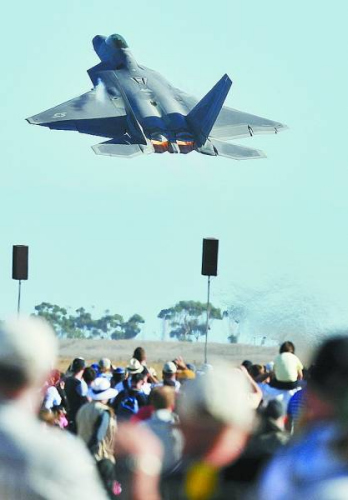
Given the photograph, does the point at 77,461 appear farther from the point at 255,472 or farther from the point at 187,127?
the point at 187,127

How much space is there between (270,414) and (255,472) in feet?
6.32

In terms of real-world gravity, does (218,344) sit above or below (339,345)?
below

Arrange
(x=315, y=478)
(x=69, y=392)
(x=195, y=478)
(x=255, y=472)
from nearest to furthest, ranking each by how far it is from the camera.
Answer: (x=315, y=478)
(x=195, y=478)
(x=255, y=472)
(x=69, y=392)

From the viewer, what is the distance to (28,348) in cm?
396

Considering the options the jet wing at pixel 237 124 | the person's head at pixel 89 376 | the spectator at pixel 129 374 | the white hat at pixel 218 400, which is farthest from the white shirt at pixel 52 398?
the jet wing at pixel 237 124

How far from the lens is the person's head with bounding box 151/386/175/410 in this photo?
6.73 metres

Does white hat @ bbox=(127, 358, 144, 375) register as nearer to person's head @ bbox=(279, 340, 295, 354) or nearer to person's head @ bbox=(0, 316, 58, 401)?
person's head @ bbox=(279, 340, 295, 354)

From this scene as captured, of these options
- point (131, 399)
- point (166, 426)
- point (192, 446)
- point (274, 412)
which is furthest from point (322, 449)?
point (131, 399)

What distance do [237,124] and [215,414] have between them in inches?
1760

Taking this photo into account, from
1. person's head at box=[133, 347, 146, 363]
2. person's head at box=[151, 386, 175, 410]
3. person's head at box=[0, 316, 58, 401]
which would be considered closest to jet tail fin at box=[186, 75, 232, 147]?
person's head at box=[133, 347, 146, 363]

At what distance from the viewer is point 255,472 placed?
528 centimetres

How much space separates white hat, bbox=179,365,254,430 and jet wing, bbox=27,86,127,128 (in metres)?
40.8

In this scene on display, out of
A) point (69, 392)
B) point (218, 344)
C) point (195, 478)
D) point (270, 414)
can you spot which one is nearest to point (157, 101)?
point (218, 344)

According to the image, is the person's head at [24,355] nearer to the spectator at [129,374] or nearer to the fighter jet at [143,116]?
the spectator at [129,374]
